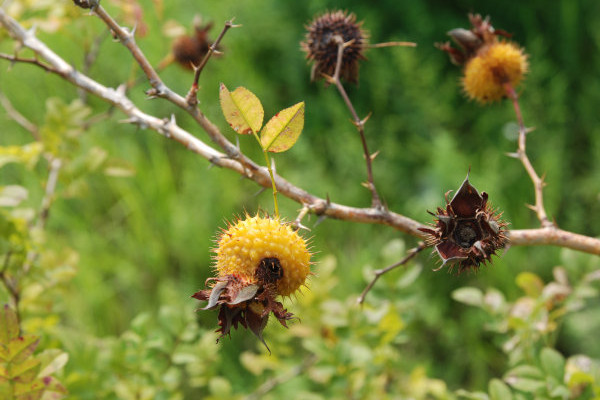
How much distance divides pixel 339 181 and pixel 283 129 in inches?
85.8

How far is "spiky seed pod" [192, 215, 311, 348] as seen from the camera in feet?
2.96

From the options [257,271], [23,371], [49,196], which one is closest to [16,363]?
[23,371]

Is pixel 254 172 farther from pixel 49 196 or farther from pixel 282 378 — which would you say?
pixel 49 196

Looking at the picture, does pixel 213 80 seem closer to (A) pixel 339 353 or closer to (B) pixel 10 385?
(A) pixel 339 353

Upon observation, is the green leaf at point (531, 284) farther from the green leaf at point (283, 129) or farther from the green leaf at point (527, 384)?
the green leaf at point (283, 129)

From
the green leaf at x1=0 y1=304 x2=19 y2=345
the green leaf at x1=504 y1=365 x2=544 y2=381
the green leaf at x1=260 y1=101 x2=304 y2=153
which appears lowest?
the green leaf at x1=504 y1=365 x2=544 y2=381

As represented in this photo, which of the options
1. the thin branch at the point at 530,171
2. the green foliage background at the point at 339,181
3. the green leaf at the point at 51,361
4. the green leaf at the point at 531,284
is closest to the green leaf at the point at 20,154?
the green foliage background at the point at 339,181

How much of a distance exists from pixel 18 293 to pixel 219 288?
32.6 inches

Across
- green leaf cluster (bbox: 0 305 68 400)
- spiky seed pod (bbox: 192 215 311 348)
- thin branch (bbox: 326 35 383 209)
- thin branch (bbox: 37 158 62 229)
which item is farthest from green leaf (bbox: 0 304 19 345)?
thin branch (bbox: 37 158 62 229)

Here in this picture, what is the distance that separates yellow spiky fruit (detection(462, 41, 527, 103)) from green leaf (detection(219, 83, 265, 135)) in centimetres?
66

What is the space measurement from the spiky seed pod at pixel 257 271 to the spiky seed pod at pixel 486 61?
0.69 m

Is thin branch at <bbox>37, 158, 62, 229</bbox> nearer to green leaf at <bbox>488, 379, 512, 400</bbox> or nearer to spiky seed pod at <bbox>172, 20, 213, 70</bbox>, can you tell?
spiky seed pod at <bbox>172, 20, 213, 70</bbox>

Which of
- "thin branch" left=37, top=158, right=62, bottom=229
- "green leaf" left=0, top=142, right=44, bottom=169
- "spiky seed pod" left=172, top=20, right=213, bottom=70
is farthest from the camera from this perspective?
"spiky seed pod" left=172, top=20, right=213, bottom=70

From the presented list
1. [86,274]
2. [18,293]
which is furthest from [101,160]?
[86,274]
